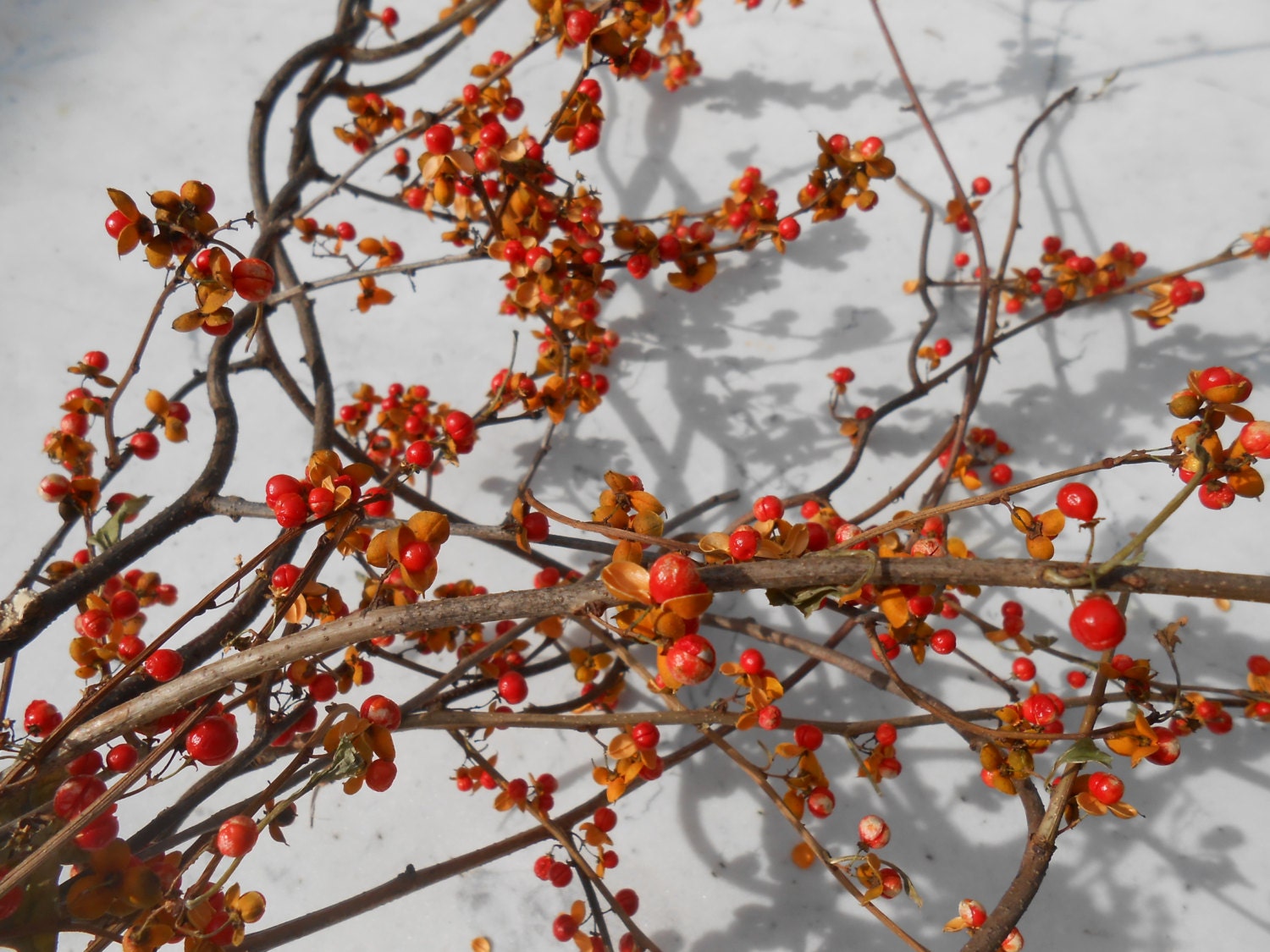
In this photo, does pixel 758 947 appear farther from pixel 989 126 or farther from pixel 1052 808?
pixel 989 126

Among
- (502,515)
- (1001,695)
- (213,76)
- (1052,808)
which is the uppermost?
(213,76)

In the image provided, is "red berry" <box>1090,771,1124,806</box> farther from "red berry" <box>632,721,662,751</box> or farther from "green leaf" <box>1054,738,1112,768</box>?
"red berry" <box>632,721,662,751</box>

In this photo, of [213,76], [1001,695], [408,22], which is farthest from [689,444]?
[213,76]

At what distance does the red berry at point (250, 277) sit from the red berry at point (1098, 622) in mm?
493

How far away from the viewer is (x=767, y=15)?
1.31m

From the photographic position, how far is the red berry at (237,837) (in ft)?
1.54

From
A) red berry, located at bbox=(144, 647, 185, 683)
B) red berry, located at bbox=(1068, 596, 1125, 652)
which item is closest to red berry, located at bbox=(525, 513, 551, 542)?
red berry, located at bbox=(144, 647, 185, 683)

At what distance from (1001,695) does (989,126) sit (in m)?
0.82

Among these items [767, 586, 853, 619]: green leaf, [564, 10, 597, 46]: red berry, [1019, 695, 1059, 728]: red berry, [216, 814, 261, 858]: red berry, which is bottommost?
[216, 814, 261, 858]: red berry

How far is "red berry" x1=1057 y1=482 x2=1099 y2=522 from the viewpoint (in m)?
0.52

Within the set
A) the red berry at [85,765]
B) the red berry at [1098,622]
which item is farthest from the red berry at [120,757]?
the red berry at [1098,622]

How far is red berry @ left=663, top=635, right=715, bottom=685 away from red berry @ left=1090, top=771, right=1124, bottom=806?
0.28m

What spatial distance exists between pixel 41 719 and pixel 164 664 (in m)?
0.18

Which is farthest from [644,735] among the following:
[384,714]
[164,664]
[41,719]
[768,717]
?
[41,719]
